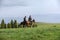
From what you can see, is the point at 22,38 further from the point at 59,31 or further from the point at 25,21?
the point at 25,21

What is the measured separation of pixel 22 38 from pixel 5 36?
1303mm

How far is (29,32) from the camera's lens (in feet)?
56.1

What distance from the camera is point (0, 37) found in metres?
16.2

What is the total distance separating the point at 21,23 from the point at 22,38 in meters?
8.98

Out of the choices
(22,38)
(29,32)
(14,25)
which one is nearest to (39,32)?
(29,32)

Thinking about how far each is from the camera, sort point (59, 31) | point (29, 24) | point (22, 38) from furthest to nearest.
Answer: point (29, 24), point (59, 31), point (22, 38)

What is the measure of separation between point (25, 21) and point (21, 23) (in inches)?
20.1

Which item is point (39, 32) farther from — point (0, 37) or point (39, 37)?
point (0, 37)

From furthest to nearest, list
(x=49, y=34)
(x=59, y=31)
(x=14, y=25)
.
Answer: (x=14, y=25)
(x=59, y=31)
(x=49, y=34)

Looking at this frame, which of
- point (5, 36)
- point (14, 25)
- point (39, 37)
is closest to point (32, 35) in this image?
point (39, 37)

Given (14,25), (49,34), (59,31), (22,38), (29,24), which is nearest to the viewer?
(22,38)

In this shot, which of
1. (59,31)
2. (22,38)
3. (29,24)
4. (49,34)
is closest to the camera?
(22,38)

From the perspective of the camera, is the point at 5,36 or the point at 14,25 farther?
the point at 14,25

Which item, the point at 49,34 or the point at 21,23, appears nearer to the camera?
the point at 49,34
